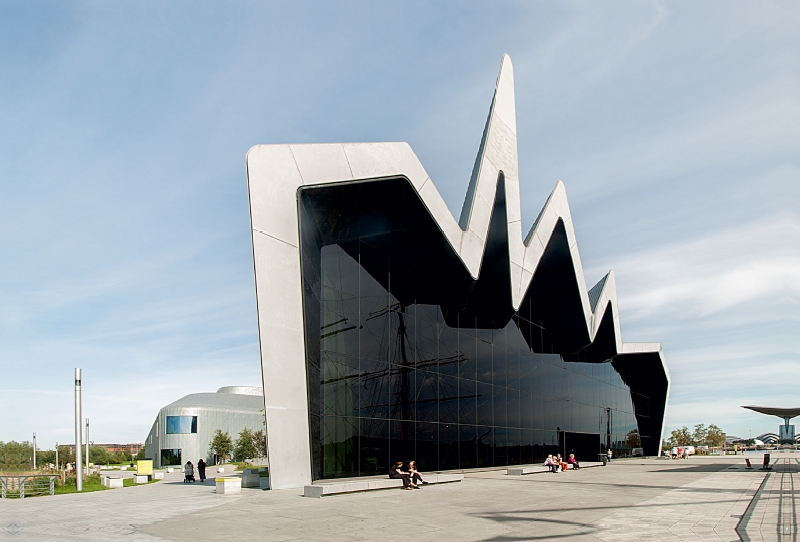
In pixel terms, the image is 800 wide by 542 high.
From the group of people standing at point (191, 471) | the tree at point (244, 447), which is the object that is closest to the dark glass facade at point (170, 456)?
the tree at point (244, 447)

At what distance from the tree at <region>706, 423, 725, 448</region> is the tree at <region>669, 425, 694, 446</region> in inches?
147

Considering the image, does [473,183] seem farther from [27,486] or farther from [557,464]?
[27,486]

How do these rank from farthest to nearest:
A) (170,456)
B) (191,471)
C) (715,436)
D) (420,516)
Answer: (715,436)
(170,456)
(191,471)
(420,516)

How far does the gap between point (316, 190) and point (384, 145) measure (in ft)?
9.31

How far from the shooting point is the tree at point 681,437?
92.8 metres

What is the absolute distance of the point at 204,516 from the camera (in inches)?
472

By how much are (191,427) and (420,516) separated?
167ft

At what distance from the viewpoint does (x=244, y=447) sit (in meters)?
57.8

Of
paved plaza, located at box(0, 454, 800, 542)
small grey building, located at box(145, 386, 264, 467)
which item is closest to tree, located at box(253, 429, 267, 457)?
small grey building, located at box(145, 386, 264, 467)

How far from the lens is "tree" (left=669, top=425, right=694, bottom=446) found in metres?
92.8

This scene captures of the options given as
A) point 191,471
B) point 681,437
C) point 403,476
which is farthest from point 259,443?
point 681,437

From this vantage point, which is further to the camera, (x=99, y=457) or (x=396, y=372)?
(x=99, y=457)

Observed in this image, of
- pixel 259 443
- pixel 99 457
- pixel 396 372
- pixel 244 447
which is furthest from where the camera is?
pixel 99 457

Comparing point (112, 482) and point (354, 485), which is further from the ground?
point (354, 485)
